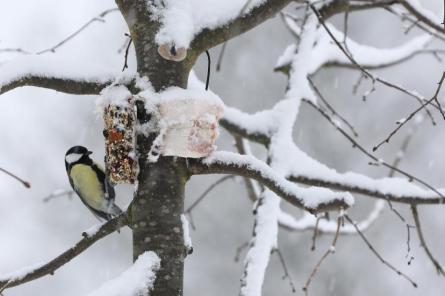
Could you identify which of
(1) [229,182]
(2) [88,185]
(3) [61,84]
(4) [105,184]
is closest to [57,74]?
(3) [61,84]

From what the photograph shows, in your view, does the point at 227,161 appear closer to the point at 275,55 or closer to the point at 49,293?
the point at 49,293

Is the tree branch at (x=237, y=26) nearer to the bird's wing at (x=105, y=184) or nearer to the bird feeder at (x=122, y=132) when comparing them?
the bird feeder at (x=122, y=132)

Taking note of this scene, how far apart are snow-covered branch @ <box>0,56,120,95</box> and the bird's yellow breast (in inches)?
41.4

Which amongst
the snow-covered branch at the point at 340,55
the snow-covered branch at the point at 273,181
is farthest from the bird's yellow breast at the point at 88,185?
the snow-covered branch at the point at 340,55

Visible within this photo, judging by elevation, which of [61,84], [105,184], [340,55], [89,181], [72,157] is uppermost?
[340,55]

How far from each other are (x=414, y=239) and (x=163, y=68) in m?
8.36

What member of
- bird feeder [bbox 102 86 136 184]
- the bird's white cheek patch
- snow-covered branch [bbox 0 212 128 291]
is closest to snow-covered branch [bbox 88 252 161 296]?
snow-covered branch [bbox 0 212 128 291]

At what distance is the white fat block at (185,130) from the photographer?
214 cm

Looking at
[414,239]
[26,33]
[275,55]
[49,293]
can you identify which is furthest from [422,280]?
[26,33]

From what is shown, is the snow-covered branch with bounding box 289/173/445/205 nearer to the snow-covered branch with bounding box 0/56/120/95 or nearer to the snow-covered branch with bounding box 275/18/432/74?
the snow-covered branch with bounding box 275/18/432/74

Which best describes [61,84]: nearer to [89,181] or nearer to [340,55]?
[89,181]

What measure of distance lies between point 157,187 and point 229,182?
295 inches

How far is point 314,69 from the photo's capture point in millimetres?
4281

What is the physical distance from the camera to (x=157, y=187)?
2135mm
